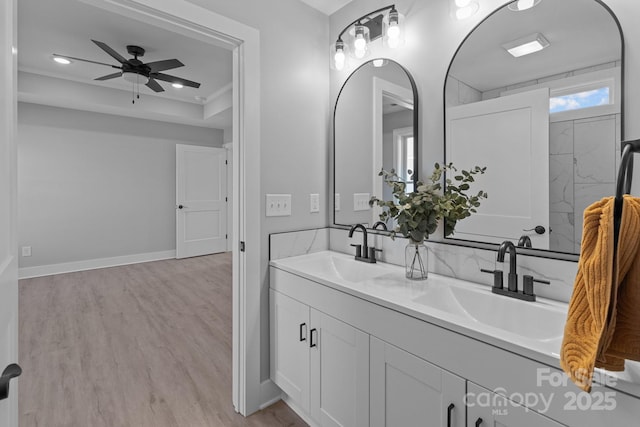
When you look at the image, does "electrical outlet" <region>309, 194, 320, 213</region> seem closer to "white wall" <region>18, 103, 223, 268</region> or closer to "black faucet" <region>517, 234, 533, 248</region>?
"black faucet" <region>517, 234, 533, 248</region>

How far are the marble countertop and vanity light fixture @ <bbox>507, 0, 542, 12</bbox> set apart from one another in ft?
3.76

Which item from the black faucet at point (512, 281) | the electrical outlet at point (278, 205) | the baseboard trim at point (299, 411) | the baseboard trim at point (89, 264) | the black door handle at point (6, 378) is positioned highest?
the electrical outlet at point (278, 205)

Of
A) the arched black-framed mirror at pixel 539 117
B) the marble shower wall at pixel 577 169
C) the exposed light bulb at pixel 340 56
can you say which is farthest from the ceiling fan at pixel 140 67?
the marble shower wall at pixel 577 169

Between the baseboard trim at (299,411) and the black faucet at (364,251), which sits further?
the black faucet at (364,251)

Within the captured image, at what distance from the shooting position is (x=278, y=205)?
1.89 metres

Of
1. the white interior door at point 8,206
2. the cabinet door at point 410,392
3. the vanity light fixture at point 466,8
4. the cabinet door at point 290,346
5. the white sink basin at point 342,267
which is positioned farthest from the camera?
the white sink basin at point 342,267

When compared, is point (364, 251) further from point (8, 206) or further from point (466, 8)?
point (8, 206)

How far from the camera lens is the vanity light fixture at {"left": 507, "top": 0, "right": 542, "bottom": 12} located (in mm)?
1256

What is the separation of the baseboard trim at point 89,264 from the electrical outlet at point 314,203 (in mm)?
4524

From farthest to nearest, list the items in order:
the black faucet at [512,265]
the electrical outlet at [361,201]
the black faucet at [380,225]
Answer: the electrical outlet at [361,201] → the black faucet at [380,225] → the black faucet at [512,265]

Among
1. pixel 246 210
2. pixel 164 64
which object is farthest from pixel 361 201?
pixel 164 64

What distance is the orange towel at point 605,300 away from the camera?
59 centimetres

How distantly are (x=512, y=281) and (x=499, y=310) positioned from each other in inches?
4.8

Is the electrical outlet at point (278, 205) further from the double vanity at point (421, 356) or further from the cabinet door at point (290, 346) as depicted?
the cabinet door at point (290, 346)
